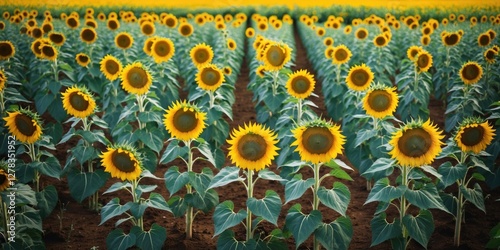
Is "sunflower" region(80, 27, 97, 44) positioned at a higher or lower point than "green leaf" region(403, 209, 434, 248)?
higher

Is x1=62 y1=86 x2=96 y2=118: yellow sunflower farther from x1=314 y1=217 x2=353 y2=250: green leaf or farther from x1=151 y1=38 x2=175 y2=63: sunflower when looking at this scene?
x1=314 y1=217 x2=353 y2=250: green leaf

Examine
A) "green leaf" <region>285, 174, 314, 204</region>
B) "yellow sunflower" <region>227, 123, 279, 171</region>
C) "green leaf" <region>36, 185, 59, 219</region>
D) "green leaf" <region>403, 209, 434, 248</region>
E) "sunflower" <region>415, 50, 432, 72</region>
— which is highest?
"sunflower" <region>415, 50, 432, 72</region>

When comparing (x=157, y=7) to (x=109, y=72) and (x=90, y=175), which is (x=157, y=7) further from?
(x=90, y=175)

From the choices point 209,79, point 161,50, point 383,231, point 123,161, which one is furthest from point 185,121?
point 161,50

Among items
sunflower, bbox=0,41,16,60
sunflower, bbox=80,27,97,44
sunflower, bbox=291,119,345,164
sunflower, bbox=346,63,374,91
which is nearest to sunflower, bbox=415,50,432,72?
sunflower, bbox=346,63,374,91

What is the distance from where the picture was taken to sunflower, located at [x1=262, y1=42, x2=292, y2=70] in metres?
6.20

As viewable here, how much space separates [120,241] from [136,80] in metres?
2.00

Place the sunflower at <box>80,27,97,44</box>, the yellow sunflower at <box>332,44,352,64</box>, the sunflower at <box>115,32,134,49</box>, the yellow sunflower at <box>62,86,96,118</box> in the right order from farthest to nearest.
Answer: the sunflower at <box>80,27,97,44</box>, the sunflower at <box>115,32,134,49</box>, the yellow sunflower at <box>332,44,352,64</box>, the yellow sunflower at <box>62,86,96,118</box>

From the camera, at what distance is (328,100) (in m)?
7.83

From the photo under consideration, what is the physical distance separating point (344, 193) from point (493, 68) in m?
6.12

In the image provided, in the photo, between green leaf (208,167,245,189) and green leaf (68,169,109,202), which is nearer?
green leaf (208,167,245,189)

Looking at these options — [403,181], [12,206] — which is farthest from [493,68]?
[12,206]

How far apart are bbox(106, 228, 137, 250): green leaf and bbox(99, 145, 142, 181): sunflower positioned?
464 millimetres

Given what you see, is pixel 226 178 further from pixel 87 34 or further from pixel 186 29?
pixel 186 29
